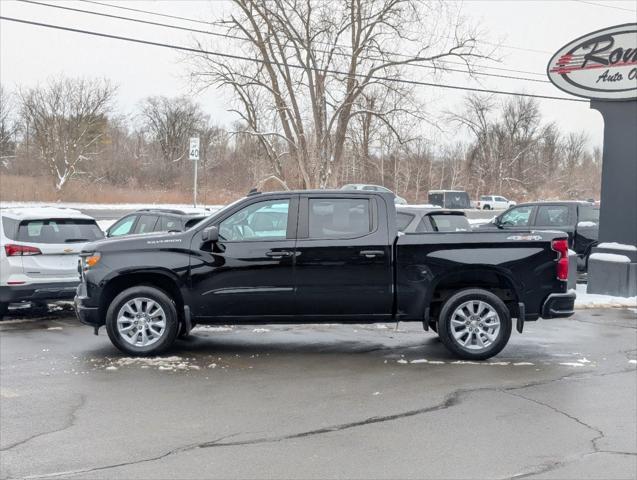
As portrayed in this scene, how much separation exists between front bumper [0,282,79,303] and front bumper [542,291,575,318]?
6.59 meters

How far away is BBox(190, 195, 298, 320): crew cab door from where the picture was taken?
26.9 ft

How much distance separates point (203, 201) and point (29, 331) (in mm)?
45741

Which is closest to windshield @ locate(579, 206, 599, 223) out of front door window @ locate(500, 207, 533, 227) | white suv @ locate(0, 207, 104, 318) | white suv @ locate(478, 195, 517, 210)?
front door window @ locate(500, 207, 533, 227)

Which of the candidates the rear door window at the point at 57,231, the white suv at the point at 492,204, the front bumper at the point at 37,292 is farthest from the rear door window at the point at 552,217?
the white suv at the point at 492,204

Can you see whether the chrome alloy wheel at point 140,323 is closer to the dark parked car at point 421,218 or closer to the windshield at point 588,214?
the dark parked car at point 421,218

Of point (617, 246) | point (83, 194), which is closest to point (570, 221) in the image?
point (617, 246)

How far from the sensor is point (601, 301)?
521 inches

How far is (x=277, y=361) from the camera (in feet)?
26.8

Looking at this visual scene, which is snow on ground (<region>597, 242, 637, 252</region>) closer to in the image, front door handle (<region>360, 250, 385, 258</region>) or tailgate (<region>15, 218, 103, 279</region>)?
front door handle (<region>360, 250, 385, 258</region>)

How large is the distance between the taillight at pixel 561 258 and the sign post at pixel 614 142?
19.7ft

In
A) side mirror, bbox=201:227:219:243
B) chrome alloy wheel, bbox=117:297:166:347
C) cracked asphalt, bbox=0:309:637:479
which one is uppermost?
side mirror, bbox=201:227:219:243

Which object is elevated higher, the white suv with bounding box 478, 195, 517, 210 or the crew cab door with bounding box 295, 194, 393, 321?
the white suv with bounding box 478, 195, 517, 210

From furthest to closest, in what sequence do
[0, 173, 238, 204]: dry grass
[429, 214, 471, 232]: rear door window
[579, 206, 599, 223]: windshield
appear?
[0, 173, 238, 204]: dry grass < [579, 206, 599, 223]: windshield < [429, 214, 471, 232]: rear door window

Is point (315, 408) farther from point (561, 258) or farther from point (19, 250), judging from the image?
point (19, 250)
